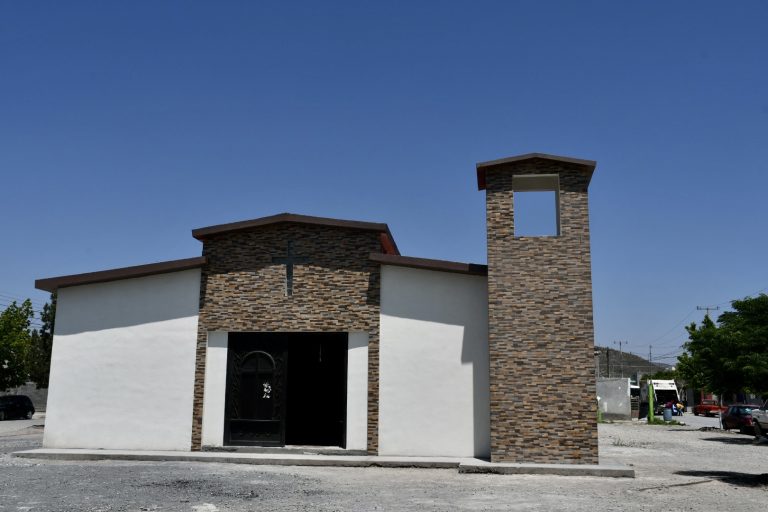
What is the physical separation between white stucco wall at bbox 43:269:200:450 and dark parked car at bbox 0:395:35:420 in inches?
901

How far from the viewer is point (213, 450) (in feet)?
59.0

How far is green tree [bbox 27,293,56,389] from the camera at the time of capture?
48781mm

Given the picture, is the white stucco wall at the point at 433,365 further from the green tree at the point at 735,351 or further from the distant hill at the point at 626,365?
the distant hill at the point at 626,365

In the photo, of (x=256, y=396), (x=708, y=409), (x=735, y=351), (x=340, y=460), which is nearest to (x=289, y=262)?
(x=256, y=396)

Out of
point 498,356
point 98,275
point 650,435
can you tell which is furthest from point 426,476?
point 650,435

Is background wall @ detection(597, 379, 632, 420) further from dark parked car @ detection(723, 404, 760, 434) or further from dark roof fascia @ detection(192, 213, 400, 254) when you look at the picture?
dark roof fascia @ detection(192, 213, 400, 254)

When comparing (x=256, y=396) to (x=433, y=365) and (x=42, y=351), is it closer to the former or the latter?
(x=433, y=365)

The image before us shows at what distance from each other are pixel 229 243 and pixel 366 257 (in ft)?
12.2

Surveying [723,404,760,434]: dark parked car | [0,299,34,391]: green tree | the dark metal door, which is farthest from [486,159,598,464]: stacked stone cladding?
[0,299,34,391]: green tree

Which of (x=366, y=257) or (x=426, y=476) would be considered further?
(x=366, y=257)

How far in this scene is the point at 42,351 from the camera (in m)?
49.8

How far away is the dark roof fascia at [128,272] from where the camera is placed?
61.6ft

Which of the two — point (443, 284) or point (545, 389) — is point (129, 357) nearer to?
point (443, 284)

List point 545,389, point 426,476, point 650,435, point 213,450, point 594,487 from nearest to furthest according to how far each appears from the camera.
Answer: point 594,487 < point 426,476 < point 545,389 < point 213,450 < point 650,435
